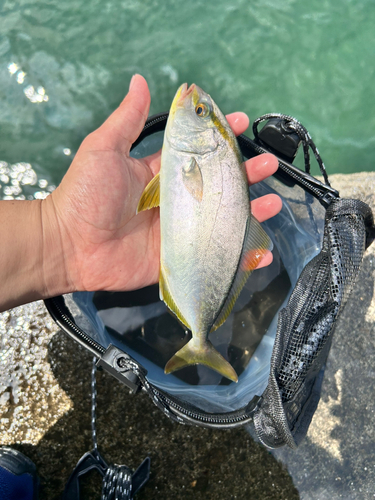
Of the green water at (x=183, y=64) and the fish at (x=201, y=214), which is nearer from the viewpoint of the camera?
the fish at (x=201, y=214)

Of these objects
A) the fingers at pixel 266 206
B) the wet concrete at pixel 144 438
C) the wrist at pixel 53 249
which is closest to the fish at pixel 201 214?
the fingers at pixel 266 206

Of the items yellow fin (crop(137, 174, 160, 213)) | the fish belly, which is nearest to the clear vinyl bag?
the fish belly

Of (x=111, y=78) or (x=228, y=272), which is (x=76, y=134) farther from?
(x=228, y=272)

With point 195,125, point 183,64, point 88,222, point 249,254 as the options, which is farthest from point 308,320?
point 183,64

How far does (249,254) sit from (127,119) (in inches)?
49.0

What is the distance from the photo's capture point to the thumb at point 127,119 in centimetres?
222

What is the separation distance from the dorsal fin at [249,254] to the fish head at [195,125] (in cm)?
57

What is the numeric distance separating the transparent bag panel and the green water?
4.96 ft

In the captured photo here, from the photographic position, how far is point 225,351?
3049mm

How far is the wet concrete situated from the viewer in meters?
2.80

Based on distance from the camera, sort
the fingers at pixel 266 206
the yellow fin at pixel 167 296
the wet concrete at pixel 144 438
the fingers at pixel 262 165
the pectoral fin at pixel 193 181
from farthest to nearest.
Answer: the wet concrete at pixel 144 438
the fingers at pixel 266 206
the fingers at pixel 262 165
the yellow fin at pixel 167 296
the pectoral fin at pixel 193 181

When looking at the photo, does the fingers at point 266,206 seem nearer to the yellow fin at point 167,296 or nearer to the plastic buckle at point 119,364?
the yellow fin at point 167,296

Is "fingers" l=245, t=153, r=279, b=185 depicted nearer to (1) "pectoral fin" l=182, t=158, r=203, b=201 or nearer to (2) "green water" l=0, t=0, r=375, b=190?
(1) "pectoral fin" l=182, t=158, r=203, b=201

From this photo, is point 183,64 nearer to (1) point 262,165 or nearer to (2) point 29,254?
(1) point 262,165
